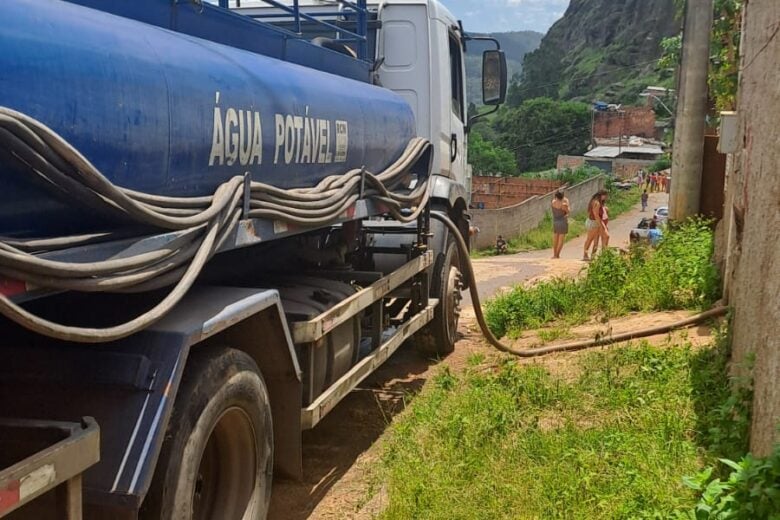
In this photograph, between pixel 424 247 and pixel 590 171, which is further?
pixel 590 171

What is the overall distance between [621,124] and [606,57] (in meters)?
35.9

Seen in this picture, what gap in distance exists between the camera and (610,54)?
104688 mm

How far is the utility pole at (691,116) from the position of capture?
11359mm

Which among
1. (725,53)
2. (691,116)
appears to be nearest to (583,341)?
(691,116)

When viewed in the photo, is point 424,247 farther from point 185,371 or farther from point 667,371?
point 185,371

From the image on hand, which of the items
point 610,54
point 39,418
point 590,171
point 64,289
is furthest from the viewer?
point 610,54

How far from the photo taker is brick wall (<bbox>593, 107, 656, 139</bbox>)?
240 ft

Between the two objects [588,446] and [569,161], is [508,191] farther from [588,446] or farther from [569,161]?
[588,446]

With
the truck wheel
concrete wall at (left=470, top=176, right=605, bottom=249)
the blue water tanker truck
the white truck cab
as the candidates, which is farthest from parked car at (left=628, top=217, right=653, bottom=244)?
the blue water tanker truck

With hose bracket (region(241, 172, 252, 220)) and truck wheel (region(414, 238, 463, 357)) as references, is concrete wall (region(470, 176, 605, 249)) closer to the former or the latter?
truck wheel (region(414, 238, 463, 357))

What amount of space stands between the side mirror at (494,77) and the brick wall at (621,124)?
224 feet

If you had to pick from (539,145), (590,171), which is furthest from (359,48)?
(539,145)

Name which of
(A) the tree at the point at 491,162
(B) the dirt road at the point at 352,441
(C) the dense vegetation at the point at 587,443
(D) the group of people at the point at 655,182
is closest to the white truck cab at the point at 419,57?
(B) the dirt road at the point at 352,441

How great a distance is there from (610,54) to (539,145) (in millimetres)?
36654
